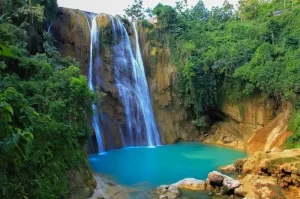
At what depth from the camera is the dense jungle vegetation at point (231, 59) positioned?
808 inches

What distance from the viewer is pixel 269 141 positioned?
18.6 meters

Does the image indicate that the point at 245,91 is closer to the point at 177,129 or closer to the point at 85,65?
the point at 177,129

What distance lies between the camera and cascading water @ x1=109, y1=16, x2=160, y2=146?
22.2 meters

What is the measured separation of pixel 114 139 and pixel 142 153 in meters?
2.53

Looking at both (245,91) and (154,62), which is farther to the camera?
(154,62)

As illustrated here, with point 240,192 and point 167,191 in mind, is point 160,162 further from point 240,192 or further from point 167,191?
point 240,192

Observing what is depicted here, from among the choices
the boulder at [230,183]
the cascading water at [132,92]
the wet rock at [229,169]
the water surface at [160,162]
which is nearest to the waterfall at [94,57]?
the cascading water at [132,92]

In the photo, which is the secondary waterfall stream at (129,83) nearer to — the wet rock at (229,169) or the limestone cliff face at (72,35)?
the limestone cliff face at (72,35)

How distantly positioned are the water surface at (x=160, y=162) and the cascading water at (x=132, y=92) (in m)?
1.30

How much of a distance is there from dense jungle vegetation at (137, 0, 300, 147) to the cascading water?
2599 mm

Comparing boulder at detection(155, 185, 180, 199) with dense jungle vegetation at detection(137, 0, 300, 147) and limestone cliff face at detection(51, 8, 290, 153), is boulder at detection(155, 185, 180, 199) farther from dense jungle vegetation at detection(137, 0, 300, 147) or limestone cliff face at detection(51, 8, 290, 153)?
dense jungle vegetation at detection(137, 0, 300, 147)

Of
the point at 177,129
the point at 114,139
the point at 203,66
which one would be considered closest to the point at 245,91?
the point at 203,66

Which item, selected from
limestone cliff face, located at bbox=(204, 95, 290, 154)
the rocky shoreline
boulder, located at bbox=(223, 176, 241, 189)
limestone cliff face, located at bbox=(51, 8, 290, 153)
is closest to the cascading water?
limestone cliff face, located at bbox=(51, 8, 290, 153)

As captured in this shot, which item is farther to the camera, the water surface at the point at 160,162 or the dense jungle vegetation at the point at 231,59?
the dense jungle vegetation at the point at 231,59
